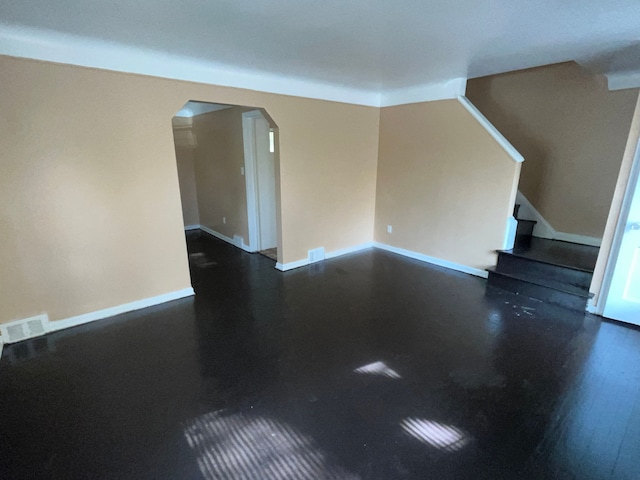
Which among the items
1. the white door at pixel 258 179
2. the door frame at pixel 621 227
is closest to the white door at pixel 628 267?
the door frame at pixel 621 227

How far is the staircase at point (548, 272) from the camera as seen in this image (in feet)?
10.4

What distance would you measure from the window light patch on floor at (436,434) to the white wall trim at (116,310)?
2.60 meters

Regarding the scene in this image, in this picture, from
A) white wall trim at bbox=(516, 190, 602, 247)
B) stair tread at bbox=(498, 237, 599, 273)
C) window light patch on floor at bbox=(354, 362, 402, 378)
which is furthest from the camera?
white wall trim at bbox=(516, 190, 602, 247)

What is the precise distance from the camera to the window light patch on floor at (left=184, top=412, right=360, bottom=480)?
150 centimetres

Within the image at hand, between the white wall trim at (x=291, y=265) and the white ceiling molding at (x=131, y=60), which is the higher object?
the white ceiling molding at (x=131, y=60)

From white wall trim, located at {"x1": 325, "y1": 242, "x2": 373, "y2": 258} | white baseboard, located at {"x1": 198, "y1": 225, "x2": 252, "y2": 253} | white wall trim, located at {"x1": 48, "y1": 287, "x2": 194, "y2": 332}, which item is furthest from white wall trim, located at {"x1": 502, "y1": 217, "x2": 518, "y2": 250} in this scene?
white wall trim, located at {"x1": 48, "y1": 287, "x2": 194, "y2": 332}

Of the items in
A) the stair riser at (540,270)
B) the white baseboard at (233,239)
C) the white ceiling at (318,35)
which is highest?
the white ceiling at (318,35)

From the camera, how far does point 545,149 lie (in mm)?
4289

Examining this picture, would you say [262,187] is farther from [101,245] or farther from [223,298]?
[101,245]

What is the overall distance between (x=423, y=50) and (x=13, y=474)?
3816mm

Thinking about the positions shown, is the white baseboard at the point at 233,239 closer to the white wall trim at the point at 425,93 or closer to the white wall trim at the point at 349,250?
the white wall trim at the point at 349,250

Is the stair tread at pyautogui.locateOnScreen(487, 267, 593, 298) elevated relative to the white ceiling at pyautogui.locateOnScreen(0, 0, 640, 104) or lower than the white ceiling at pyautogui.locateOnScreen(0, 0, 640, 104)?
lower

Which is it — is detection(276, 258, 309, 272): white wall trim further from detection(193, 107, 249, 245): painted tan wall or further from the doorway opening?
detection(193, 107, 249, 245): painted tan wall

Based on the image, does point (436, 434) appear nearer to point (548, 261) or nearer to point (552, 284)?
point (552, 284)
